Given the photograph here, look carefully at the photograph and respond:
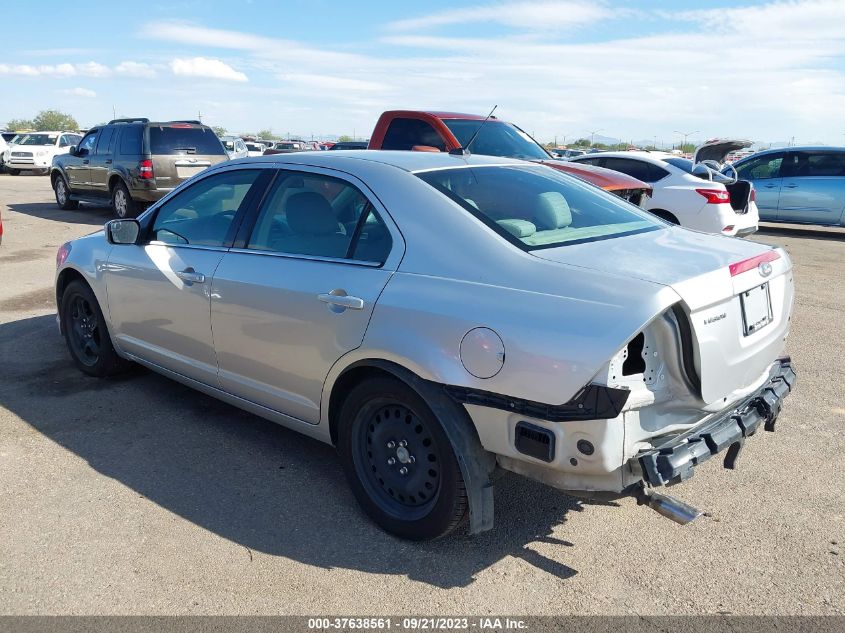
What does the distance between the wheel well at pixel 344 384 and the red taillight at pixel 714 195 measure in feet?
27.3

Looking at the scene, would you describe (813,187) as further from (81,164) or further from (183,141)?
(81,164)

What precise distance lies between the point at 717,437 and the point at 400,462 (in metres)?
1.33

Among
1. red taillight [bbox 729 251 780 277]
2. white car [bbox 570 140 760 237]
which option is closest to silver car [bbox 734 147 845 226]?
white car [bbox 570 140 760 237]

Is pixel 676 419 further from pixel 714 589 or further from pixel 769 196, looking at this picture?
pixel 769 196

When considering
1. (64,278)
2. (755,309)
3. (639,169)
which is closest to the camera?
(755,309)

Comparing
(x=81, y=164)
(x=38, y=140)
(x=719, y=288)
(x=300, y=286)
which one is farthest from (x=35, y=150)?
(x=719, y=288)

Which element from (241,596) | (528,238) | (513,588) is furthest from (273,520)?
(528,238)

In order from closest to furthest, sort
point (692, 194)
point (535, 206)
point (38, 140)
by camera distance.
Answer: point (535, 206) < point (692, 194) < point (38, 140)

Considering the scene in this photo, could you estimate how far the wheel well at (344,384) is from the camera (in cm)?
329

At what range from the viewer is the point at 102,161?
14273 mm

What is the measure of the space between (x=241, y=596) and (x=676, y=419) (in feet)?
6.05

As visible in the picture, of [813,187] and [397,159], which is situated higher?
[397,159]

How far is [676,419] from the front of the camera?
9.51 ft

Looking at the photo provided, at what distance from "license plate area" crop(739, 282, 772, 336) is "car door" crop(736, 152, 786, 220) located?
12.4m
